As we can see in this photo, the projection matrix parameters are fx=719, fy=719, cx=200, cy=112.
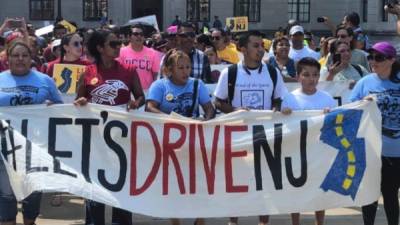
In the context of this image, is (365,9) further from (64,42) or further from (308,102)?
(308,102)

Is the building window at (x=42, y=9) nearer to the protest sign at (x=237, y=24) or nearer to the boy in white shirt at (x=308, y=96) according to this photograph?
the protest sign at (x=237, y=24)

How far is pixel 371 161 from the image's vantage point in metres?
6.12

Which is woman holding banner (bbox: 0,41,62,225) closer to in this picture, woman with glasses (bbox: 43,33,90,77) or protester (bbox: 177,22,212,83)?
woman with glasses (bbox: 43,33,90,77)

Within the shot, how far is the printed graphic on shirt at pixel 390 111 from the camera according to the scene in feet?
19.8

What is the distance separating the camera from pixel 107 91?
618 centimetres

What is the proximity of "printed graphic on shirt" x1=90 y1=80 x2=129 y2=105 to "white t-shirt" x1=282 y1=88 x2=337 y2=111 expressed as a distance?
1461 millimetres

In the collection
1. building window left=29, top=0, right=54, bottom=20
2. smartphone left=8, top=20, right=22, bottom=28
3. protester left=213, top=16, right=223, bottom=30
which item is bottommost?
smartphone left=8, top=20, right=22, bottom=28

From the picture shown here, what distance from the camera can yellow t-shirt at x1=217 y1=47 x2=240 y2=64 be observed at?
10828 mm

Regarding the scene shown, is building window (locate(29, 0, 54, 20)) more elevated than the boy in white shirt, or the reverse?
building window (locate(29, 0, 54, 20))

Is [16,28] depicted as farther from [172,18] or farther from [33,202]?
[172,18]

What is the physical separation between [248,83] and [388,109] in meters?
1.25

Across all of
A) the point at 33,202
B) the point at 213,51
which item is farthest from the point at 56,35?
the point at 33,202

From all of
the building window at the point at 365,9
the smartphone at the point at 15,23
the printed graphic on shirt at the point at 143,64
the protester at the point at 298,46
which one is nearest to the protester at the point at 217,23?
the building window at the point at 365,9

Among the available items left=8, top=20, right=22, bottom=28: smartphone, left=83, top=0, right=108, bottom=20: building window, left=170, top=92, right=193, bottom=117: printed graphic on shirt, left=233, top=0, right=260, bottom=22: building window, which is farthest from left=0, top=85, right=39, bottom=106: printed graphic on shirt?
left=233, top=0, right=260, bottom=22: building window
